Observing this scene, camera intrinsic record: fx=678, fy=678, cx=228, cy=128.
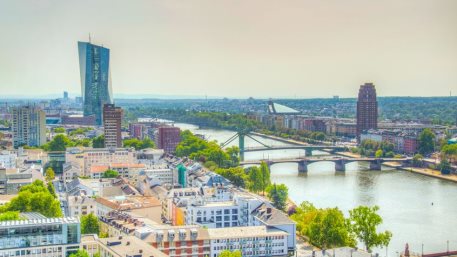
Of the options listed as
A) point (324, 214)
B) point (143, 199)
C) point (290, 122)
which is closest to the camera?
point (324, 214)

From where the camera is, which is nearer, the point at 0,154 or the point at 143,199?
the point at 143,199

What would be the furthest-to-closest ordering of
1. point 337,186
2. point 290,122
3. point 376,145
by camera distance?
point 290,122 → point 376,145 → point 337,186

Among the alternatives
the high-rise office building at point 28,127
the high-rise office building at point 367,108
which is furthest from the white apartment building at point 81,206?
the high-rise office building at point 367,108

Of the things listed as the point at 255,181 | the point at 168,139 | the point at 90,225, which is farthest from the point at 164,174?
the point at 168,139

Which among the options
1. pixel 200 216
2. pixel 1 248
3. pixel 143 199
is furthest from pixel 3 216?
pixel 143 199

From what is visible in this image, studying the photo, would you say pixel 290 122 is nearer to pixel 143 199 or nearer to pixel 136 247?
pixel 143 199

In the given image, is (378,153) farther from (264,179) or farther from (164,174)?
(164,174)

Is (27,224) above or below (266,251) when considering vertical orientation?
above
